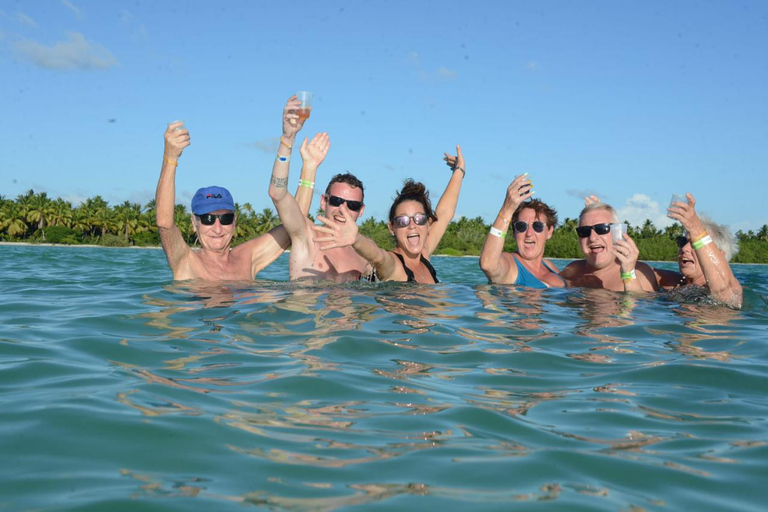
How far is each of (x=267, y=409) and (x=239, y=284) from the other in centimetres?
482

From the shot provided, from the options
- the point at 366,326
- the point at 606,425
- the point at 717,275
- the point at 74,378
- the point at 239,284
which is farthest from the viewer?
the point at 239,284

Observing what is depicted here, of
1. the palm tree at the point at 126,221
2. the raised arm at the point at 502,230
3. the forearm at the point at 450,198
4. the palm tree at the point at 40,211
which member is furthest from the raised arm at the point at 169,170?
the palm tree at the point at 40,211

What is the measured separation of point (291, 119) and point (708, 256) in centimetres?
431

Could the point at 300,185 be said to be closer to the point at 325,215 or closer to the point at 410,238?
the point at 325,215

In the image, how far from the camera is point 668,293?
8.41 meters

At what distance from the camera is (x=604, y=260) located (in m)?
8.32

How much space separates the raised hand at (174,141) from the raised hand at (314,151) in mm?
1159

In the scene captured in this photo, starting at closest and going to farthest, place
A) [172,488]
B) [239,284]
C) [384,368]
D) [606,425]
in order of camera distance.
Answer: [172,488]
[606,425]
[384,368]
[239,284]

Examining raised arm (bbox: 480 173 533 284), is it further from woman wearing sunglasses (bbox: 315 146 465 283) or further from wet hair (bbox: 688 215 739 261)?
wet hair (bbox: 688 215 739 261)

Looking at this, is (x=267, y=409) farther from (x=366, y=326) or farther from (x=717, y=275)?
(x=717, y=275)

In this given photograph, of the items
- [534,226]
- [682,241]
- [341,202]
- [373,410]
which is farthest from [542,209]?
[373,410]

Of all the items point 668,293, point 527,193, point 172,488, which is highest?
point 527,193

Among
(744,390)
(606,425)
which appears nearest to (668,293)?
(744,390)

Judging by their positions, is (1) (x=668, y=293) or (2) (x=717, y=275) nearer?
(2) (x=717, y=275)
